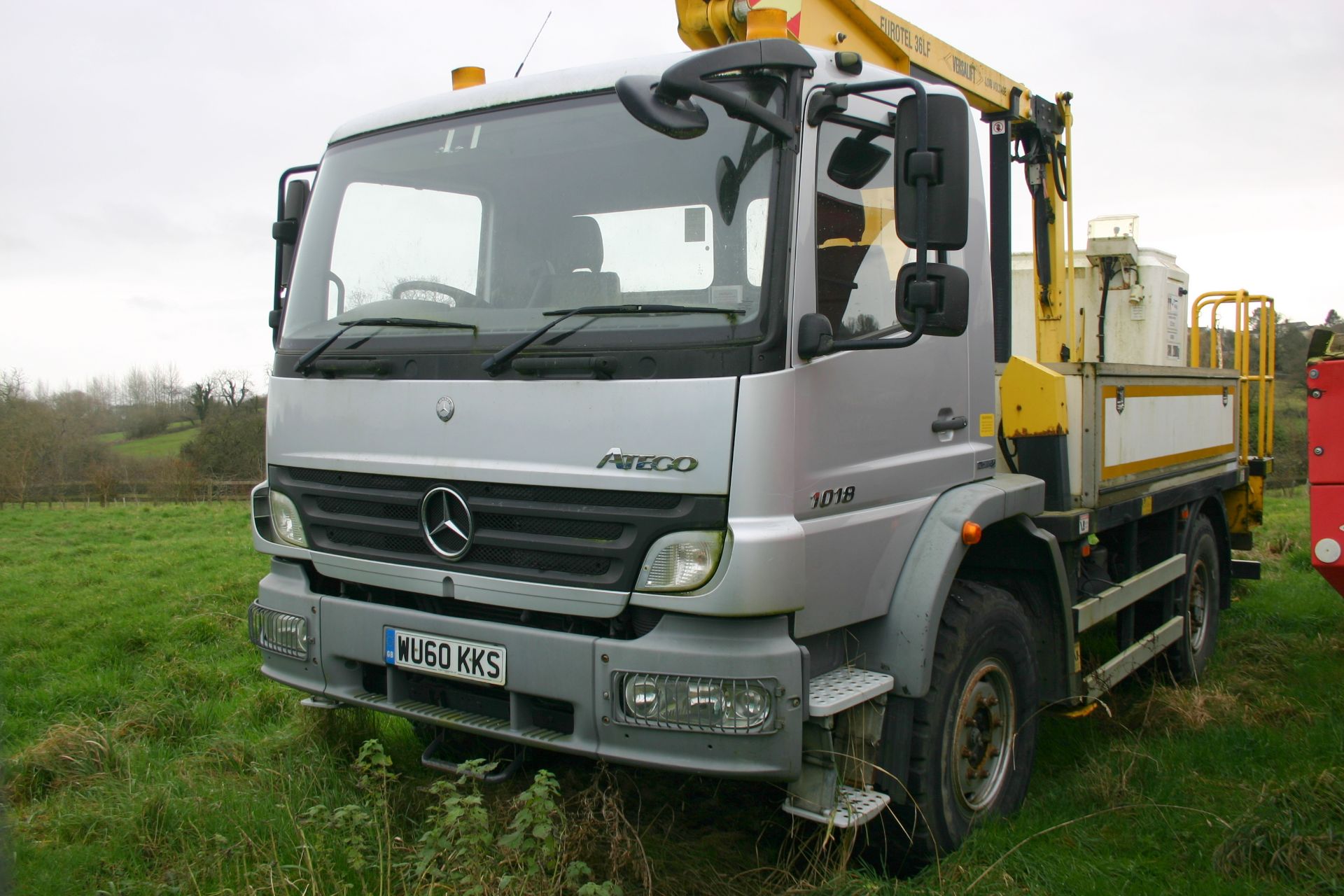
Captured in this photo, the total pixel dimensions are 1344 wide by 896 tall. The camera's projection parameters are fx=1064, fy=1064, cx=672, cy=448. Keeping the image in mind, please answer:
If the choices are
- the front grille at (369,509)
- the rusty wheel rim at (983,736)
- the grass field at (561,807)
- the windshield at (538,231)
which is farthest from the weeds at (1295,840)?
the front grille at (369,509)

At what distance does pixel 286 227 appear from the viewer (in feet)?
14.0

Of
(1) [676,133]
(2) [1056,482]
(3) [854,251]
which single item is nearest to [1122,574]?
(2) [1056,482]

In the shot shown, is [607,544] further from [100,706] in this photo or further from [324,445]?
[100,706]

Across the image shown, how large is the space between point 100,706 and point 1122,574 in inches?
211

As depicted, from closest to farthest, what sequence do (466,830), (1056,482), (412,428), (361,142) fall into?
(466,830) → (412,428) → (361,142) → (1056,482)

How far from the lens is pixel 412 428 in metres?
3.40

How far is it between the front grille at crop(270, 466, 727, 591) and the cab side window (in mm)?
787

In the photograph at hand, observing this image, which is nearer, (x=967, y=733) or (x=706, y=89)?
(x=706, y=89)

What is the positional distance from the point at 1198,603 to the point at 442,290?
505 centimetres

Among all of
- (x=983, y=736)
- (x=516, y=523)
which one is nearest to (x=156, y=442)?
(x=516, y=523)

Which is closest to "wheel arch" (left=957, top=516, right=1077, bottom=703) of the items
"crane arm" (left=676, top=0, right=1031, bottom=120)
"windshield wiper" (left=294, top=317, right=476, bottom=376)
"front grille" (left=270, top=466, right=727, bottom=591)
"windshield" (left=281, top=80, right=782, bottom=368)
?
"front grille" (left=270, top=466, right=727, bottom=591)

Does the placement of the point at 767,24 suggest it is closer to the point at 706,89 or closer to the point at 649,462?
the point at 706,89

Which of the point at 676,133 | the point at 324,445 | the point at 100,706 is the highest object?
the point at 676,133

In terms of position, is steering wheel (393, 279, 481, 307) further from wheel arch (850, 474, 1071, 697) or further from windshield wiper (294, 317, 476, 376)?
wheel arch (850, 474, 1071, 697)
